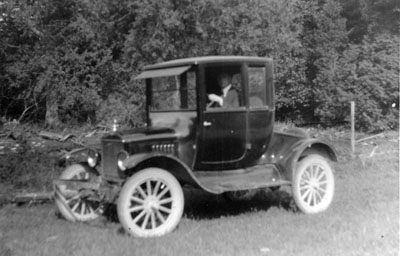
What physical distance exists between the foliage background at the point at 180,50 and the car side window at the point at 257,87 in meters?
4.63

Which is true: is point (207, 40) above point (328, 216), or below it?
above

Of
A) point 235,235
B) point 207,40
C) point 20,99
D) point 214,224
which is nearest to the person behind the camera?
point 235,235

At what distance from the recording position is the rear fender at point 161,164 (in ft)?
20.4

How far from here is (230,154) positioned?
7125 millimetres

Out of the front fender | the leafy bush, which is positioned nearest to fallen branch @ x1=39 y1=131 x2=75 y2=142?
the front fender

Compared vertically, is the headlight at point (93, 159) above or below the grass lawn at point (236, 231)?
above

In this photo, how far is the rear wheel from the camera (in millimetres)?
6902

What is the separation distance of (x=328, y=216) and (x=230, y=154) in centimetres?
142

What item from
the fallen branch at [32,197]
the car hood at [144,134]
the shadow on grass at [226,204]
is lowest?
the shadow on grass at [226,204]

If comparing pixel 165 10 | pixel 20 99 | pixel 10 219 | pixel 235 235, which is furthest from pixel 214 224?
pixel 20 99

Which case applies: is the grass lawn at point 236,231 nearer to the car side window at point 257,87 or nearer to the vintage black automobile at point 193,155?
the vintage black automobile at point 193,155

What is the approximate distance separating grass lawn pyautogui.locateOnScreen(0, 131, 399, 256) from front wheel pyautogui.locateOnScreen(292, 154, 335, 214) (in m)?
0.15

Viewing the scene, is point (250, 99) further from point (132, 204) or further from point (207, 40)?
point (207, 40)

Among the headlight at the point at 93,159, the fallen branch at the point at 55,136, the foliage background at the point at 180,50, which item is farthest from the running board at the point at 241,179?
the fallen branch at the point at 55,136
